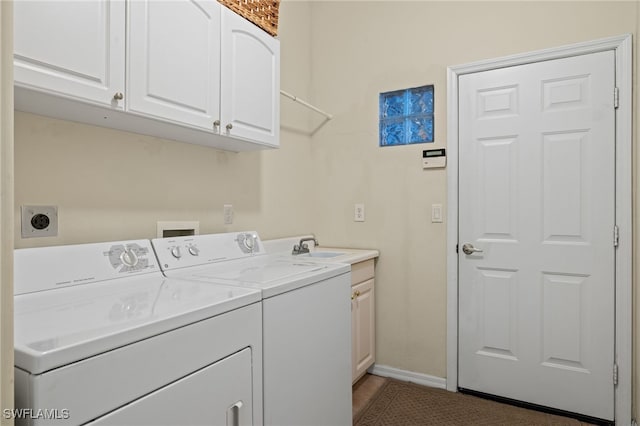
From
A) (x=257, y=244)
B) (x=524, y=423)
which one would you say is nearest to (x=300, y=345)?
(x=257, y=244)

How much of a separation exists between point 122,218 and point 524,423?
2343 millimetres

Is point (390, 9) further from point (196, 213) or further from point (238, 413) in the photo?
point (238, 413)

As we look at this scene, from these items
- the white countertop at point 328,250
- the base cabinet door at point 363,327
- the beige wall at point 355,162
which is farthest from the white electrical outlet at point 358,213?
the base cabinet door at point 363,327

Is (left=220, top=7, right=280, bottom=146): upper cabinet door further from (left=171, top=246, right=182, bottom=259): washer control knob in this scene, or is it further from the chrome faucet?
the chrome faucet

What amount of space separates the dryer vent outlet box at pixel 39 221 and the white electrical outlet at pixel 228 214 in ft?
2.96

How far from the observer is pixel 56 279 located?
4.17 ft

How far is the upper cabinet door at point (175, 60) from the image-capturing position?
1.38 meters

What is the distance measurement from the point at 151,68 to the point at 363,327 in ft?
6.40

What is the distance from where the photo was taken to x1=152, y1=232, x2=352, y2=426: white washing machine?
4.40 ft

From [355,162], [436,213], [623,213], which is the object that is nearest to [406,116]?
[355,162]

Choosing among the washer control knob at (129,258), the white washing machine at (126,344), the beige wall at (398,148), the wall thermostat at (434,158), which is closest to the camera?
the white washing machine at (126,344)

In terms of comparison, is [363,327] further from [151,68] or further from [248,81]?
[151,68]

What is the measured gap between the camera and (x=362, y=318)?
8.29 feet

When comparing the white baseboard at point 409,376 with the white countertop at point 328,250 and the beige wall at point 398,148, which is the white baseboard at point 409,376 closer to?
the beige wall at point 398,148
